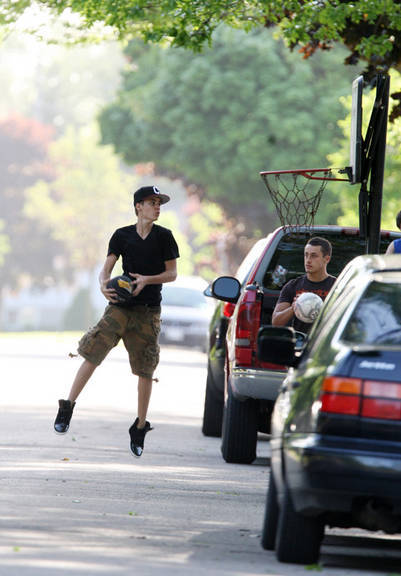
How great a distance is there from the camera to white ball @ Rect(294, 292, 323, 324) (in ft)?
36.4

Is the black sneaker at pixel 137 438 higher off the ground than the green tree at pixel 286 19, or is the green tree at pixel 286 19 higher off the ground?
the green tree at pixel 286 19

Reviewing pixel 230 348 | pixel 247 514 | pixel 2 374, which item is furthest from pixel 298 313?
pixel 2 374

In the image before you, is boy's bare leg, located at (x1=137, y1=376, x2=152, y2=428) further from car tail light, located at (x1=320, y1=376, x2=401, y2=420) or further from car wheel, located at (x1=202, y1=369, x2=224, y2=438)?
car tail light, located at (x1=320, y1=376, x2=401, y2=420)

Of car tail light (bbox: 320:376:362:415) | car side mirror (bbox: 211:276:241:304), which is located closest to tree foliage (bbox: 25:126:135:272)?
car side mirror (bbox: 211:276:241:304)

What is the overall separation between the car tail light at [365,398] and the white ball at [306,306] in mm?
4501

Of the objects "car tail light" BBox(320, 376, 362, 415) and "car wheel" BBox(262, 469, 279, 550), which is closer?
"car tail light" BBox(320, 376, 362, 415)

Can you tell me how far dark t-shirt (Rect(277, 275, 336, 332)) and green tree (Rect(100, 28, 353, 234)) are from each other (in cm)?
3206

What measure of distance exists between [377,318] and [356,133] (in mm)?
4609

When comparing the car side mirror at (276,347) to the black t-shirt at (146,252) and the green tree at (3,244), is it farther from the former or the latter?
the green tree at (3,244)

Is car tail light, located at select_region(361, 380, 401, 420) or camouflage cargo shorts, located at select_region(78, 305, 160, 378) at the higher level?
car tail light, located at select_region(361, 380, 401, 420)

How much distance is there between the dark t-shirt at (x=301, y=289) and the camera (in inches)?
454

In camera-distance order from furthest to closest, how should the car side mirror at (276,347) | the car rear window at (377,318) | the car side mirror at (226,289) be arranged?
the car side mirror at (226,289), the car side mirror at (276,347), the car rear window at (377,318)

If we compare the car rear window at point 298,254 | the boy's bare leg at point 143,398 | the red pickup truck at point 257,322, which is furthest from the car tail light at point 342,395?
the boy's bare leg at point 143,398

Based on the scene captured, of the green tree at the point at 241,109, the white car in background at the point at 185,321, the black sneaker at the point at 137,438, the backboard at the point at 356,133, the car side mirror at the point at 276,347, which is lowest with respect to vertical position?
the white car in background at the point at 185,321
